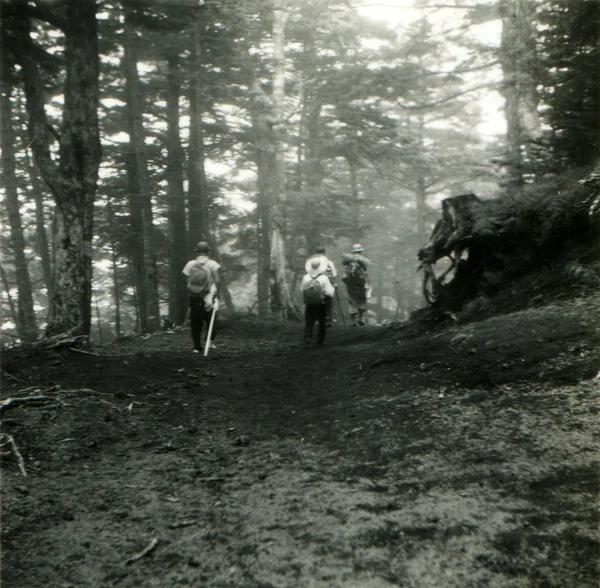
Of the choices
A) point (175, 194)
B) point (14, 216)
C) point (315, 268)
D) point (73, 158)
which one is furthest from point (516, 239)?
point (14, 216)

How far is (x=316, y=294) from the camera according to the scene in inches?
414

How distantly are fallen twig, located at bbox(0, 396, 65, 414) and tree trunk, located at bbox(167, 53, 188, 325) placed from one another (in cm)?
1280

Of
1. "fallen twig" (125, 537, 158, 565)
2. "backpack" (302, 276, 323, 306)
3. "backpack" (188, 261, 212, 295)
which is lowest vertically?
"fallen twig" (125, 537, 158, 565)

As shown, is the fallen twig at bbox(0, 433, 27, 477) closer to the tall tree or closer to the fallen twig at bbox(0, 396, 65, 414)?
the fallen twig at bbox(0, 396, 65, 414)

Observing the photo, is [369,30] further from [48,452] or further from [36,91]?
[48,452]

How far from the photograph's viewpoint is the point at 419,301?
40125 mm

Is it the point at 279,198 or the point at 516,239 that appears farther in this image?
the point at 279,198

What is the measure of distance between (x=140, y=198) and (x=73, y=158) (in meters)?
8.97

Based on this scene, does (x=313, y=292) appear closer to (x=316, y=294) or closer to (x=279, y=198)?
(x=316, y=294)

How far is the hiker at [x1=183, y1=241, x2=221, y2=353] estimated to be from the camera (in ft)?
33.6

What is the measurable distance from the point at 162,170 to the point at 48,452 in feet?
60.9

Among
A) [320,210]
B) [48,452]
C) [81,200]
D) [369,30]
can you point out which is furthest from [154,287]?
[369,30]

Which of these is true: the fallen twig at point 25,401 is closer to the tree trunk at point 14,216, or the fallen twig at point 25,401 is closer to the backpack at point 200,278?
the backpack at point 200,278

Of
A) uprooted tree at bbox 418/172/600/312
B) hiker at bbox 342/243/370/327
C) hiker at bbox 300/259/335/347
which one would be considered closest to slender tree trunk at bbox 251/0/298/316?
hiker at bbox 342/243/370/327
